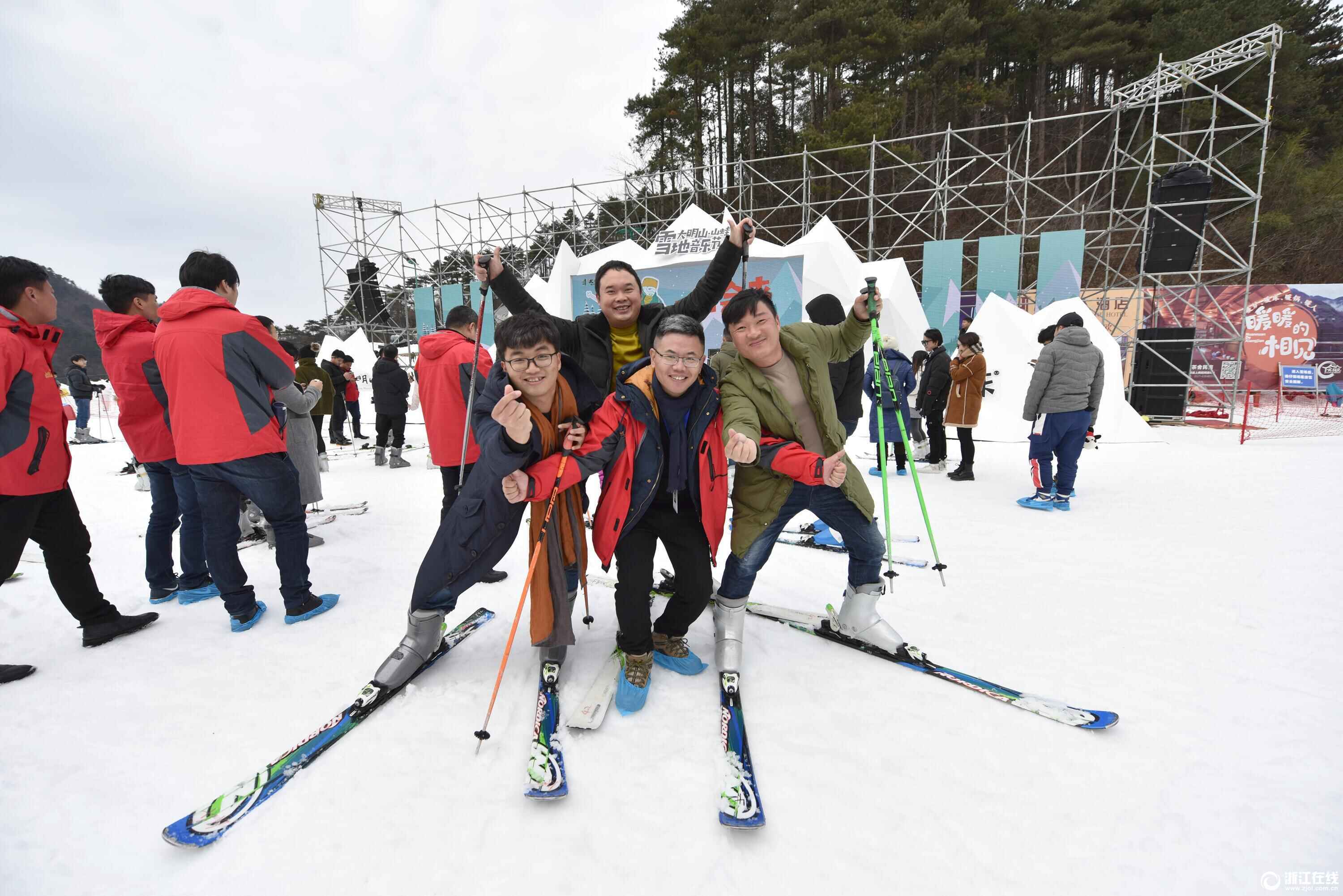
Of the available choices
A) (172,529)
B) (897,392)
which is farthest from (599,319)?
(897,392)

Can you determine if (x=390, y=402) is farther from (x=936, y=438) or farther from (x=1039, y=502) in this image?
(x=1039, y=502)

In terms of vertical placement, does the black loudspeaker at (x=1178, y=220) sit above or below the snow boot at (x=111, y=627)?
above

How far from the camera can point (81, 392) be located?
10531mm

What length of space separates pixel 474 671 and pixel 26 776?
1422 mm

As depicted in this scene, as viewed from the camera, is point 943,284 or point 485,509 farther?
point 943,284

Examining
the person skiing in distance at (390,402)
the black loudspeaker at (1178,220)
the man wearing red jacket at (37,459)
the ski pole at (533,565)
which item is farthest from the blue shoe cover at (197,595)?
the black loudspeaker at (1178,220)

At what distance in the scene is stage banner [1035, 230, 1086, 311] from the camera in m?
10.8

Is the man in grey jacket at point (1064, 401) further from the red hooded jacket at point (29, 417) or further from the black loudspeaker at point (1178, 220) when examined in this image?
the black loudspeaker at point (1178, 220)

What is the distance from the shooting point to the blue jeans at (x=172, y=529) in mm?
3086

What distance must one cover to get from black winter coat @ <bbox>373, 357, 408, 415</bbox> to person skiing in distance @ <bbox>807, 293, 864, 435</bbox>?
580cm

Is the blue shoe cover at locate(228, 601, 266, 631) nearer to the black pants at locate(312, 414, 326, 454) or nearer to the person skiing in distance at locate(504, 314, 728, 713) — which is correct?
the person skiing in distance at locate(504, 314, 728, 713)

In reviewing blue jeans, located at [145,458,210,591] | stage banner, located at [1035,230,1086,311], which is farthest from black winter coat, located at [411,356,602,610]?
stage banner, located at [1035,230,1086,311]

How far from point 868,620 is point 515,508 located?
167 cm

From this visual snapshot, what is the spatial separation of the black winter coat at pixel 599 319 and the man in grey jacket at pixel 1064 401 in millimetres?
3591
